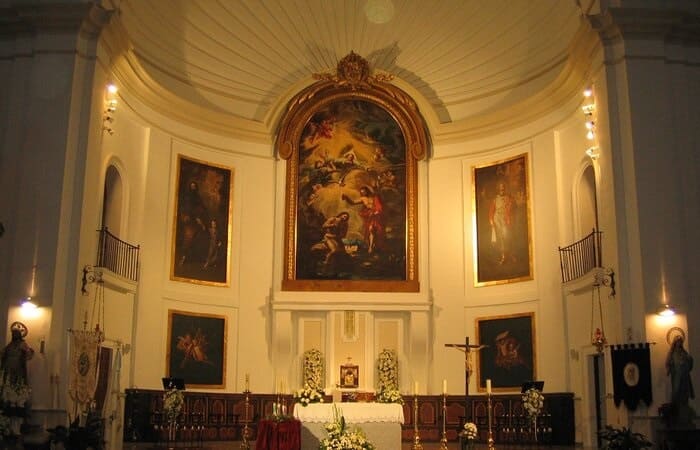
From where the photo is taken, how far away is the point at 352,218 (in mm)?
20516

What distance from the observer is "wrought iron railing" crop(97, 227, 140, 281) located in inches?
629

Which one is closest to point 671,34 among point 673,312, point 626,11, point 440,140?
point 626,11

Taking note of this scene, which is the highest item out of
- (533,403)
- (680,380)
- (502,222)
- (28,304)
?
(502,222)

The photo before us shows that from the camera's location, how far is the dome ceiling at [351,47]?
62.8ft

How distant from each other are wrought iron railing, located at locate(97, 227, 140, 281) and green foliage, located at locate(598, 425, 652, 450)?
10.1m

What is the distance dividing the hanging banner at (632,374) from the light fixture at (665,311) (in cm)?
69

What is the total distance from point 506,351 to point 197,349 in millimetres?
7440

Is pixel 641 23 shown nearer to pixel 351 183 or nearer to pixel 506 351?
pixel 506 351

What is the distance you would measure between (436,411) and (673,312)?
23.0 ft

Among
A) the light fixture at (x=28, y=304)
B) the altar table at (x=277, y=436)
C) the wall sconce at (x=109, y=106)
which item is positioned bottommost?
the altar table at (x=277, y=436)

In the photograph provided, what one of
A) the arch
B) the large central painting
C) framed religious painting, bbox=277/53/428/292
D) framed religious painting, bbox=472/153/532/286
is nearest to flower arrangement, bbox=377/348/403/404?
framed religious painting, bbox=277/53/428/292

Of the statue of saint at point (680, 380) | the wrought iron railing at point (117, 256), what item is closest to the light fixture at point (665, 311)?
the statue of saint at point (680, 380)

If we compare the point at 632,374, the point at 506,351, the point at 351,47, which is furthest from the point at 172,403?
the point at 351,47

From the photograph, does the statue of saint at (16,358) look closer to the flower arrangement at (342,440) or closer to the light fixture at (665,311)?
the flower arrangement at (342,440)
